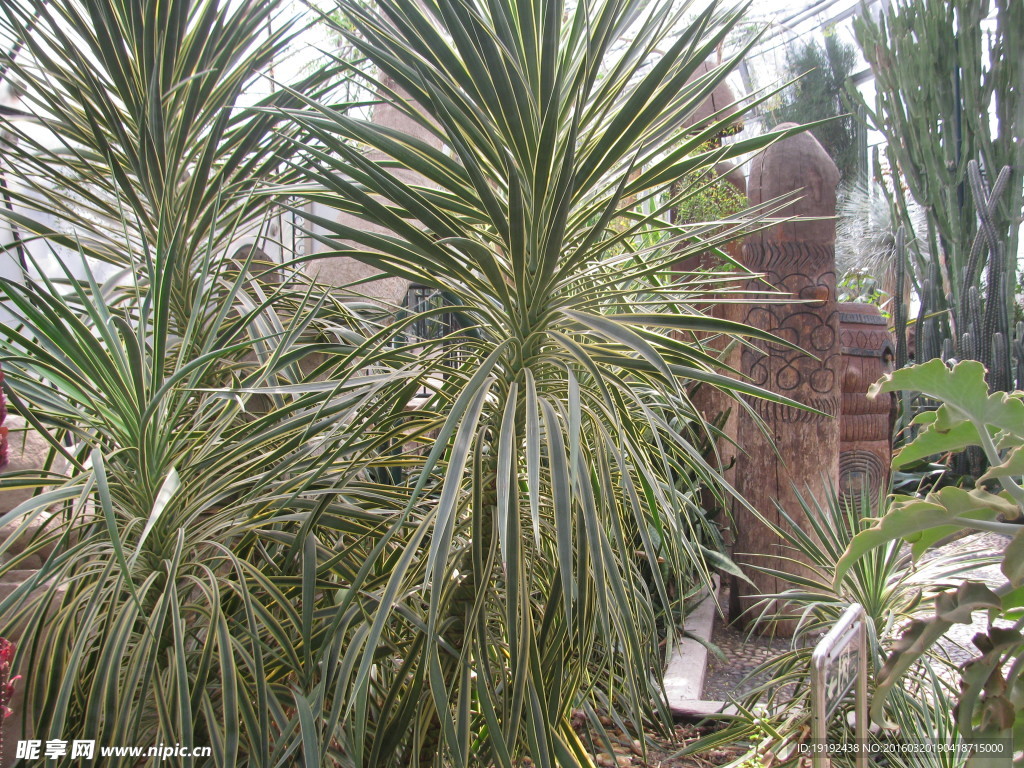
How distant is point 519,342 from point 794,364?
2.18m

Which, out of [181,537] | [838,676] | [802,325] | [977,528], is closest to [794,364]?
[802,325]

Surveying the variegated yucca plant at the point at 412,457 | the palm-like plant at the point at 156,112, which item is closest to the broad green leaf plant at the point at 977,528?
the variegated yucca plant at the point at 412,457

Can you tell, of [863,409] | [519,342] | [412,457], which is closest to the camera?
[519,342]

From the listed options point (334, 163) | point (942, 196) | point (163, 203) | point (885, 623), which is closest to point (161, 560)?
point (334, 163)

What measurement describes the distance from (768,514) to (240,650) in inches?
98.9

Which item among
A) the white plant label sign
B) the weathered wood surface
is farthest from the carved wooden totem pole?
the white plant label sign

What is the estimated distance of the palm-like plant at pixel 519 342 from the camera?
115cm

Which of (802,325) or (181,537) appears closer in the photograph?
(181,537)

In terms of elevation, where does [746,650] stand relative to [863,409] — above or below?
below

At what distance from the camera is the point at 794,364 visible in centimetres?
322

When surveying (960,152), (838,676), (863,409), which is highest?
(960,152)

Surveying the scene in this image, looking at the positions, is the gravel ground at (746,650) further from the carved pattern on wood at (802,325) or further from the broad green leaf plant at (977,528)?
the broad green leaf plant at (977,528)

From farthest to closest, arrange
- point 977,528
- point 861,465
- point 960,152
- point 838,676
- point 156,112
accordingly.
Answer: point 960,152 → point 861,465 → point 156,112 → point 838,676 → point 977,528

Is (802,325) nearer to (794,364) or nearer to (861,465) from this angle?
(794,364)
